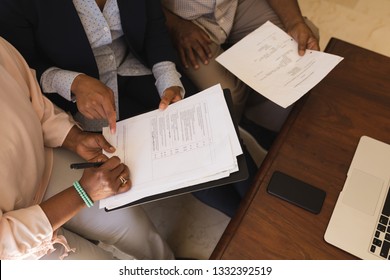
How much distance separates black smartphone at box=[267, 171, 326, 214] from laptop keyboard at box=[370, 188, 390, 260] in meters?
0.11

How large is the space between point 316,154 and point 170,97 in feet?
1.26

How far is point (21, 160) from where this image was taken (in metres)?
0.73

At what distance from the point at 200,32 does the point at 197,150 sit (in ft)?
2.05

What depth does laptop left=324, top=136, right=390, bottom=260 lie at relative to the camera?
65 centimetres

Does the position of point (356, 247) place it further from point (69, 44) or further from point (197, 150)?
point (69, 44)

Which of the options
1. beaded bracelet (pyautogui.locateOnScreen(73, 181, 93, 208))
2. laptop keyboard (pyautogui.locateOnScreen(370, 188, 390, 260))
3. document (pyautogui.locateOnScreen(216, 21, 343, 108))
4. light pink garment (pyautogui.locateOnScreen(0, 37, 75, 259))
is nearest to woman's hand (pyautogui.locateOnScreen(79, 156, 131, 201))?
beaded bracelet (pyautogui.locateOnScreen(73, 181, 93, 208))

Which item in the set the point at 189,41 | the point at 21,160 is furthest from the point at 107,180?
the point at 189,41

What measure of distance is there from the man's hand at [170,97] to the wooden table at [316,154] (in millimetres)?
277

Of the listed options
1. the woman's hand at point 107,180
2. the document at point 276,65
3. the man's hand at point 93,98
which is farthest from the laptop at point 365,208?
the man's hand at point 93,98

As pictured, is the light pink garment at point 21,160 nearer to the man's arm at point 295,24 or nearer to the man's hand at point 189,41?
the man's hand at point 189,41

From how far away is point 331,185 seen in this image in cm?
72

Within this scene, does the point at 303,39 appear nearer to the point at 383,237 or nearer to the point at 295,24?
the point at 295,24
